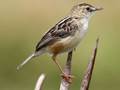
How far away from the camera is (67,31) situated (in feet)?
21.8

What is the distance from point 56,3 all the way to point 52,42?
26.0 ft

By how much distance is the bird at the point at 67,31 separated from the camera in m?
6.44

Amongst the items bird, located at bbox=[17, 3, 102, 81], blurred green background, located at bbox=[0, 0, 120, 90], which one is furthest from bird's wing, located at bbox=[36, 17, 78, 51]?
blurred green background, located at bbox=[0, 0, 120, 90]

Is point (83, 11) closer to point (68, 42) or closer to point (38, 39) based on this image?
point (68, 42)

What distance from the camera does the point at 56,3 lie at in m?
14.6

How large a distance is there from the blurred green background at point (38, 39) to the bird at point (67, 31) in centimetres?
433

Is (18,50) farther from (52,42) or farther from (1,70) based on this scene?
(52,42)

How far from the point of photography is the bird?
6441 millimetres

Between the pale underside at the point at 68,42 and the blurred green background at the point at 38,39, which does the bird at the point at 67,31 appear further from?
the blurred green background at the point at 38,39

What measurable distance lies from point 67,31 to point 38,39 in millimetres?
6439

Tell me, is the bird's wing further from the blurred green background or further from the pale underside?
the blurred green background

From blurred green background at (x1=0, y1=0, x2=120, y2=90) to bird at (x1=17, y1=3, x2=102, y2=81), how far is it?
4.33 m

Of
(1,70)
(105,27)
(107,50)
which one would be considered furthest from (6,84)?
(105,27)

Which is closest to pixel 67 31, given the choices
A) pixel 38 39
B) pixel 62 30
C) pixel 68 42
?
pixel 62 30
